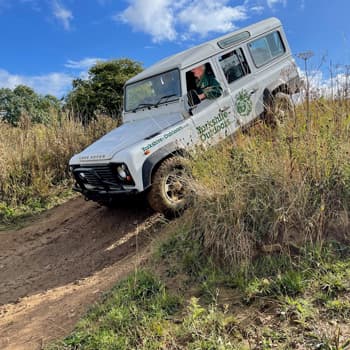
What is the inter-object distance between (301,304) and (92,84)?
16.7 metres

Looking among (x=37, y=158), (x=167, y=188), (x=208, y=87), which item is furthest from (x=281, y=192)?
(x=37, y=158)

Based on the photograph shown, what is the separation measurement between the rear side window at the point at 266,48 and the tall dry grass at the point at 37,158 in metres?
4.31

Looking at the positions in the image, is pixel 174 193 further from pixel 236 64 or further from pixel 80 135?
pixel 80 135

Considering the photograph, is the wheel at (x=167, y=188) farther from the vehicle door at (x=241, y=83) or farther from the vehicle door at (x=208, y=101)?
the vehicle door at (x=241, y=83)

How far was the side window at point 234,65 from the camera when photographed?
5.18 meters

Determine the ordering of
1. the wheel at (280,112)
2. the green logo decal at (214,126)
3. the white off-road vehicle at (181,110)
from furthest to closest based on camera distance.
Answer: the green logo decal at (214,126) → the white off-road vehicle at (181,110) → the wheel at (280,112)

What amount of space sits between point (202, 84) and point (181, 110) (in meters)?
0.63

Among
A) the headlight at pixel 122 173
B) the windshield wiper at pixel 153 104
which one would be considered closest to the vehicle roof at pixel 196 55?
the windshield wiper at pixel 153 104

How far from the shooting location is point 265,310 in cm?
205

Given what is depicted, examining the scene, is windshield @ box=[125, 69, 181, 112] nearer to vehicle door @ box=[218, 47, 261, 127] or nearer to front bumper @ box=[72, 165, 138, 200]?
vehicle door @ box=[218, 47, 261, 127]

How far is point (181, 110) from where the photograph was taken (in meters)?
4.66

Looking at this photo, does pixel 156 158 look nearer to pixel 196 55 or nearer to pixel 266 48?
pixel 196 55

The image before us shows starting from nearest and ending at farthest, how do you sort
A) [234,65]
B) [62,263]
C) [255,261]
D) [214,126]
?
[255,261]
[62,263]
[214,126]
[234,65]

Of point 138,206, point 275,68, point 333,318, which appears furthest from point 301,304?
point 275,68
